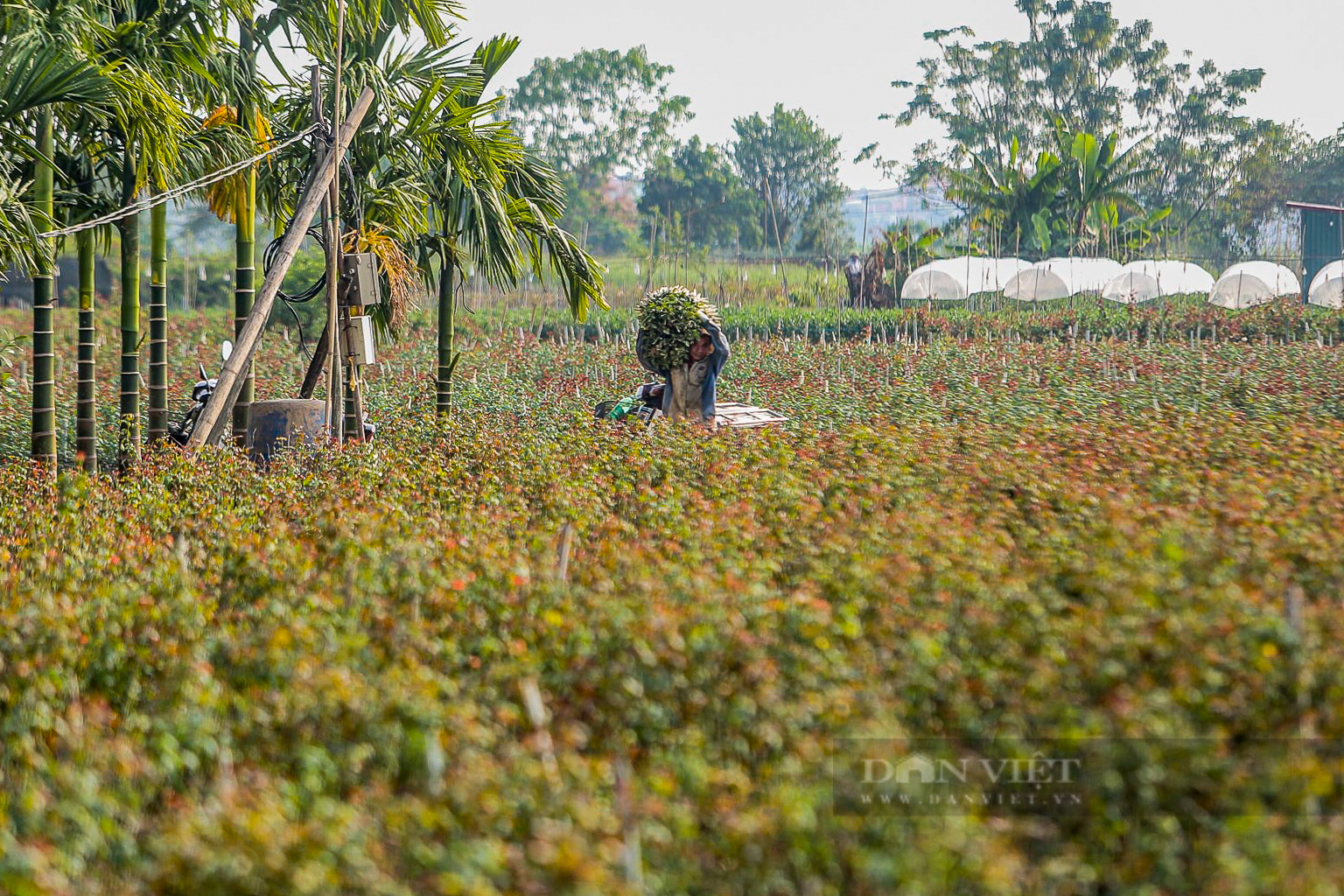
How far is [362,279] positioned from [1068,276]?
24.0m

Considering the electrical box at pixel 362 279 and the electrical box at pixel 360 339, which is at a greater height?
the electrical box at pixel 362 279

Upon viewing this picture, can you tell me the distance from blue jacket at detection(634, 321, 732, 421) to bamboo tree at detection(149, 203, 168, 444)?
12.9ft

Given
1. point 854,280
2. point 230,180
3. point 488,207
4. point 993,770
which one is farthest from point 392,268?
point 854,280

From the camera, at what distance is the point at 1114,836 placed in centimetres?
349

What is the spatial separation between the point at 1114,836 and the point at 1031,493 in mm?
3611

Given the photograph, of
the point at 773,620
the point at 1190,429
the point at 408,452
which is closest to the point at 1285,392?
the point at 1190,429

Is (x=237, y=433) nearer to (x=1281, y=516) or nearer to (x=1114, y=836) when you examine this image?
(x=1281, y=516)

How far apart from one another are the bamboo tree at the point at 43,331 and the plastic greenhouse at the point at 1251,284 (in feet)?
81.7

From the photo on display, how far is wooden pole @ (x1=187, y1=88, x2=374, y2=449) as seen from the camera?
30.2ft

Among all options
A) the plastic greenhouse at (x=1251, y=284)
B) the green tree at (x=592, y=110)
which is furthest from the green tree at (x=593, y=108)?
the plastic greenhouse at (x=1251, y=284)

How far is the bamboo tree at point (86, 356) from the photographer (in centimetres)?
1036

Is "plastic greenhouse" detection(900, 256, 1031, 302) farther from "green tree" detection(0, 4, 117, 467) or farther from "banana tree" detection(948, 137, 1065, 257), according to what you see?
"green tree" detection(0, 4, 117, 467)

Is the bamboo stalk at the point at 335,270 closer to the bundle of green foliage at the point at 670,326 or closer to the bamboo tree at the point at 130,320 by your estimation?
the bamboo tree at the point at 130,320

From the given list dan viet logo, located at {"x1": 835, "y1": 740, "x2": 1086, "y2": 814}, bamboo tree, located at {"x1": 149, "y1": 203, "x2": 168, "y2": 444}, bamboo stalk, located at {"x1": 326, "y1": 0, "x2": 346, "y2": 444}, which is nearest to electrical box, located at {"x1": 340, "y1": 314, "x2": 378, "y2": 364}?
bamboo stalk, located at {"x1": 326, "y1": 0, "x2": 346, "y2": 444}
